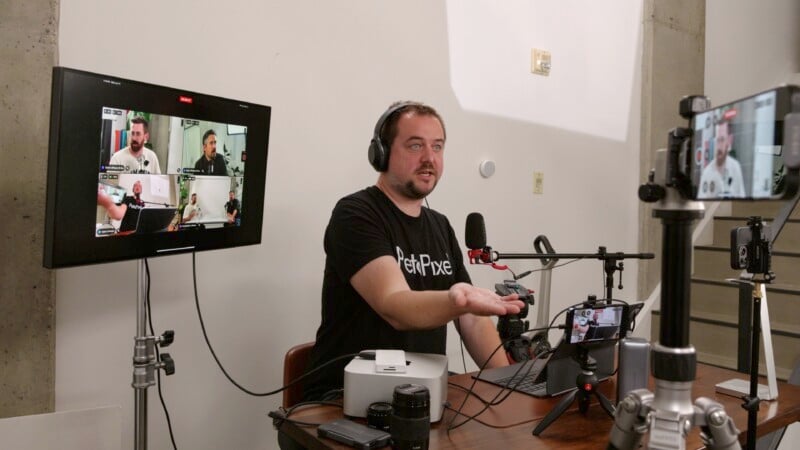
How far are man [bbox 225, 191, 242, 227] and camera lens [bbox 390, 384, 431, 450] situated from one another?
0.89 metres

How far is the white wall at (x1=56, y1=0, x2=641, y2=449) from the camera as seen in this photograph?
1.92 meters

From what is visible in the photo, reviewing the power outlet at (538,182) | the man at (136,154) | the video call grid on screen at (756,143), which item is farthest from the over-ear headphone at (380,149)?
the power outlet at (538,182)

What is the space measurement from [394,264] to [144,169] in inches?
25.7

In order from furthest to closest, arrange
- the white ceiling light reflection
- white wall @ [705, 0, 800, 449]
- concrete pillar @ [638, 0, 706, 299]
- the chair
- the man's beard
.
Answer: white wall @ [705, 0, 800, 449], concrete pillar @ [638, 0, 706, 299], the white ceiling light reflection, the man's beard, the chair

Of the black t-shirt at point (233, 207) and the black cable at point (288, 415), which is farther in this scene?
the black t-shirt at point (233, 207)

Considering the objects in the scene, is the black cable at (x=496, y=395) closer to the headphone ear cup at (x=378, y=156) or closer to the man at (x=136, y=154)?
the headphone ear cup at (x=378, y=156)

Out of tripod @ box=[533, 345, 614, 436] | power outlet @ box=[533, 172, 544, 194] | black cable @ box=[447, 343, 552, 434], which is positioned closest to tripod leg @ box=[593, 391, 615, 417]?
tripod @ box=[533, 345, 614, 436]

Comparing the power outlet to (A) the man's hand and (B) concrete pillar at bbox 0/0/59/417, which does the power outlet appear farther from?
(B) concrete pillar at bbox 0/0/59/417

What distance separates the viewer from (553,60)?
3.26m

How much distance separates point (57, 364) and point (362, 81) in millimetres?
1533

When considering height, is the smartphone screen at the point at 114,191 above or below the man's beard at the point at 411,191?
below

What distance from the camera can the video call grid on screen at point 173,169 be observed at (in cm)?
133

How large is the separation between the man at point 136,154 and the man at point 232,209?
0.31 meters

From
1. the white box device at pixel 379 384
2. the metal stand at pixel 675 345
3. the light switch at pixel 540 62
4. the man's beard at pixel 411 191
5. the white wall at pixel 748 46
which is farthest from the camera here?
the white wall at pixel 748 46
